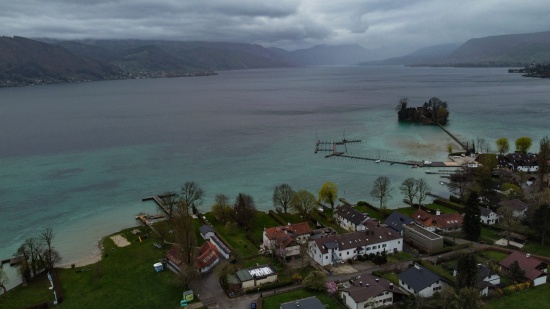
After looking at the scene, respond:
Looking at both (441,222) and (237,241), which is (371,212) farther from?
(237,241)

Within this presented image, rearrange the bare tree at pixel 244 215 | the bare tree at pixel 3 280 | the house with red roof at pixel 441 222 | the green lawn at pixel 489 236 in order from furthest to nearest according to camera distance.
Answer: the bare tree at pixel 244 215 < the house with red roof at pixel 441 222 < the green lawn at pixel 489 236 < the bare tree at pixel 3 280

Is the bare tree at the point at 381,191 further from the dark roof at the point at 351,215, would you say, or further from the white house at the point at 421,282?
the white house at the point at 421,282

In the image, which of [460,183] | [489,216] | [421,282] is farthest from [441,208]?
[421,282]

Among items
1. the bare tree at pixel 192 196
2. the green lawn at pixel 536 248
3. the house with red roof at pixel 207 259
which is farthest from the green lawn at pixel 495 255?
the bare tree at pixel 192 196

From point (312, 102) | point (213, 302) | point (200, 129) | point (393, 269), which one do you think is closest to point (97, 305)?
point (213, 302)

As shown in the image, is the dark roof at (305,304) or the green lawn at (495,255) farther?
the green lawn at (495,255)
